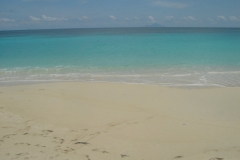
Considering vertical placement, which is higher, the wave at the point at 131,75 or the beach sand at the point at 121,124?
the wave at the point at 131,75

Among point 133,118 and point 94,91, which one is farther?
point 94,91

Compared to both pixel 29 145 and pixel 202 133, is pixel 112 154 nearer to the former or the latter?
pixel 29 145

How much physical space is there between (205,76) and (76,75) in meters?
6.85

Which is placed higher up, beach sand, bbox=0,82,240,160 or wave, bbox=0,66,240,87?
wave, bbox=0,66,240,87

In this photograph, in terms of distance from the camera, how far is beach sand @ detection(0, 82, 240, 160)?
3.39 m

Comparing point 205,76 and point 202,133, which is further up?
point 205,76

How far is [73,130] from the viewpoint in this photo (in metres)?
4.14

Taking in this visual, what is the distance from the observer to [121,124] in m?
4.46

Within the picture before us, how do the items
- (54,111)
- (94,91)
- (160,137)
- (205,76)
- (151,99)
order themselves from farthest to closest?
(205,76) < (94,91) < (151,99) < (54,111) < (160,137)

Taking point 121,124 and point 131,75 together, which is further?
point 131,75

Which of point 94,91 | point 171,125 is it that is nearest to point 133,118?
point 171,125

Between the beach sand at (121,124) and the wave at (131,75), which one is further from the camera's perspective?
the wave at (131,75)

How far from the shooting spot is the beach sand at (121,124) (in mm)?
3393

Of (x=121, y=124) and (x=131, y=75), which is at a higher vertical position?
(x=131, y=75)
